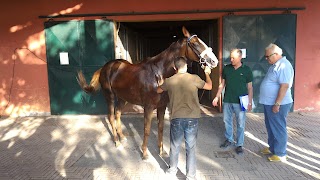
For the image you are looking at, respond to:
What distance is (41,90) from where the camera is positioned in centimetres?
753

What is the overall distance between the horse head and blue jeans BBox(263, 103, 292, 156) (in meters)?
1.17

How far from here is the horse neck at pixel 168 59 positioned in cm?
416

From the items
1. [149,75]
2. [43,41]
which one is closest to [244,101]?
[149,75]

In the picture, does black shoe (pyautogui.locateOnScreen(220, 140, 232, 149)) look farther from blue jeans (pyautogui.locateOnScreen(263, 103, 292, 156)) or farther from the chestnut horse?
the chestnut horse

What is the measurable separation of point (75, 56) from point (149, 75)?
3.60 m

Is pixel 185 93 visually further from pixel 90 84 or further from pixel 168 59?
pixel 90 84

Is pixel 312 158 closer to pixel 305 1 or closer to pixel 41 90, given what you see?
pixel 305 1

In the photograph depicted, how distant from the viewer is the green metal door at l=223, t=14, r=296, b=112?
6898 millimetres

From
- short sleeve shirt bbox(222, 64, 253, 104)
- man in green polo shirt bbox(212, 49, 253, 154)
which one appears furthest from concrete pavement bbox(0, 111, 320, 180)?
short sleeve shirt bbox(222, 64, 253, 104)

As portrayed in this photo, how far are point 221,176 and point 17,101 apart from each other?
6097mm

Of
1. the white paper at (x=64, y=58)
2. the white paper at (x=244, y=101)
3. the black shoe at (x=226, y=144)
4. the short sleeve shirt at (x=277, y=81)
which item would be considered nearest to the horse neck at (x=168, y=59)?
the white paper at (x=244, y=101)

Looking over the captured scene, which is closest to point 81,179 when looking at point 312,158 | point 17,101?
point 312,158

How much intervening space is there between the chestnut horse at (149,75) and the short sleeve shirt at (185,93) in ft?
1.96

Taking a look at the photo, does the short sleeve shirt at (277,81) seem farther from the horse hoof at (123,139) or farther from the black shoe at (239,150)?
the horse hoof at (123,139)
